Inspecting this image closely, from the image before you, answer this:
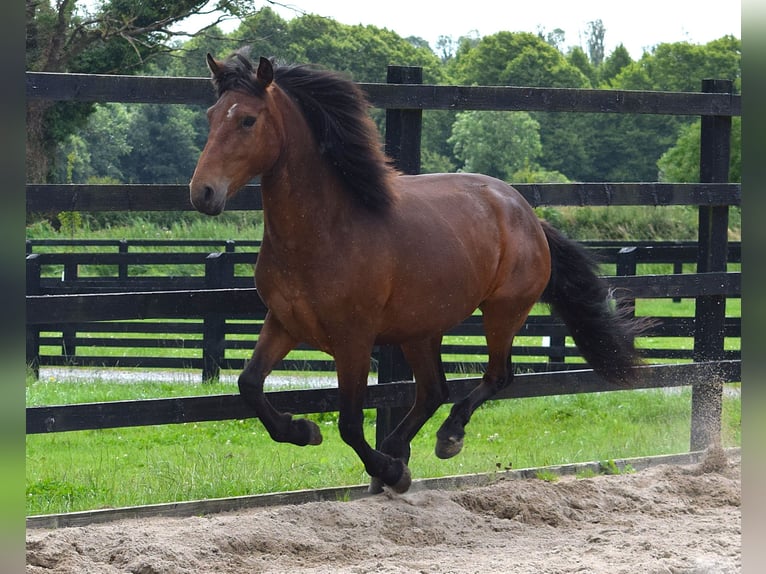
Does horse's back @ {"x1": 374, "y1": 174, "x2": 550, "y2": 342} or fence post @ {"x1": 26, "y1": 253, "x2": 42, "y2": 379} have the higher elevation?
horse's back @ {"x1": 374, "y1": 174, "x2": 550, "y2": 342}

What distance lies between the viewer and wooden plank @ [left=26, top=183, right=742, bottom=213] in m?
4.42

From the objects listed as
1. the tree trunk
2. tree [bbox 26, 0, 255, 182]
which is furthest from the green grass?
tree [bbox 26, 0, 255, 182]

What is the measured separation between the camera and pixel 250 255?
10117mm

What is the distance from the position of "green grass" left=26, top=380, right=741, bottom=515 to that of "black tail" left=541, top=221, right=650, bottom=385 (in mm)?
785

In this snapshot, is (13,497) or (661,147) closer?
(13,497)

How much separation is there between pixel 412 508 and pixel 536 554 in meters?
0.78

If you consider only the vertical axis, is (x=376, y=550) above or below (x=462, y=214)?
below

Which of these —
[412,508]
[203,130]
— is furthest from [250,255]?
[203,130]

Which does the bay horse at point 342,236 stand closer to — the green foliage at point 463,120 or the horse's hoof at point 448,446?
the horse's hoof at point 448,446

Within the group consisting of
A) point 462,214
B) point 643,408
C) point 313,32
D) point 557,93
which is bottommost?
point 643,408

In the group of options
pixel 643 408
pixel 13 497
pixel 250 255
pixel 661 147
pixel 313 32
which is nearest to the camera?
pixel 13 497

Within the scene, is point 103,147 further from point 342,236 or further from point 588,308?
point 342,236

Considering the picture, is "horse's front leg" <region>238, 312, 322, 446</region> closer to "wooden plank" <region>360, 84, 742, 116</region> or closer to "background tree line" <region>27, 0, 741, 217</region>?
"wooden plank" <region>360, 84, 742, 116</region>

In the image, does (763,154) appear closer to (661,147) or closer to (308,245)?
(308,245)
